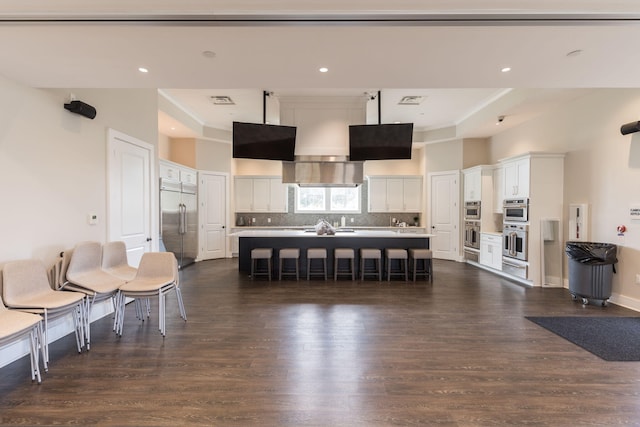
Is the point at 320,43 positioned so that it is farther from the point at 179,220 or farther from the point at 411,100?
the point at 179,220

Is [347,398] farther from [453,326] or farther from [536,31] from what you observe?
[536,31]

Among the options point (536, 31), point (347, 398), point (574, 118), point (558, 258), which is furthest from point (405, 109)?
point (347, 398)

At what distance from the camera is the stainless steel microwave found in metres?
5.27

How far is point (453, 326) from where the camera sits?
3.39 meters

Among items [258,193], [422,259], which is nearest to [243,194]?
[258,193]

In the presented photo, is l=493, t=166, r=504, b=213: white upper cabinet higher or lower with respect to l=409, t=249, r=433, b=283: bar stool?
higher

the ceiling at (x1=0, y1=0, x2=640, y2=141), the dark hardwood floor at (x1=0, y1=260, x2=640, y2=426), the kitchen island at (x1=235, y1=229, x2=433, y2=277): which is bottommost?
the dark hardwood floor at (x1=0, y1=260, x2=640, y2=426)

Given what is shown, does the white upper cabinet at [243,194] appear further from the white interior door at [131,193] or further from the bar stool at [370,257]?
the bar stool at [370,257]

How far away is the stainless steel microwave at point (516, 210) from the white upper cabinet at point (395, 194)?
269cm

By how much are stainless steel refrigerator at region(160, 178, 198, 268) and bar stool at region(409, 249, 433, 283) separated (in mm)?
4887

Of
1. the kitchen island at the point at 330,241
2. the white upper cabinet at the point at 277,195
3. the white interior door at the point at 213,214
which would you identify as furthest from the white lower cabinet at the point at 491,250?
the white interior door at the point at 213,214

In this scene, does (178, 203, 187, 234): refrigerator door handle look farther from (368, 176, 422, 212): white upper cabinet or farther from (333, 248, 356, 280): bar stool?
(368, 176, 422, 212): white upper cabinet

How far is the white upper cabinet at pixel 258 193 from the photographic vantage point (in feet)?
27.5

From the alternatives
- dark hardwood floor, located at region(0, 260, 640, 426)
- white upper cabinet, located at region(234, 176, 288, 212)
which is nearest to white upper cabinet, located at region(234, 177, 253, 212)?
white upper cabinet, located at region(234, 176, 288, 212)
